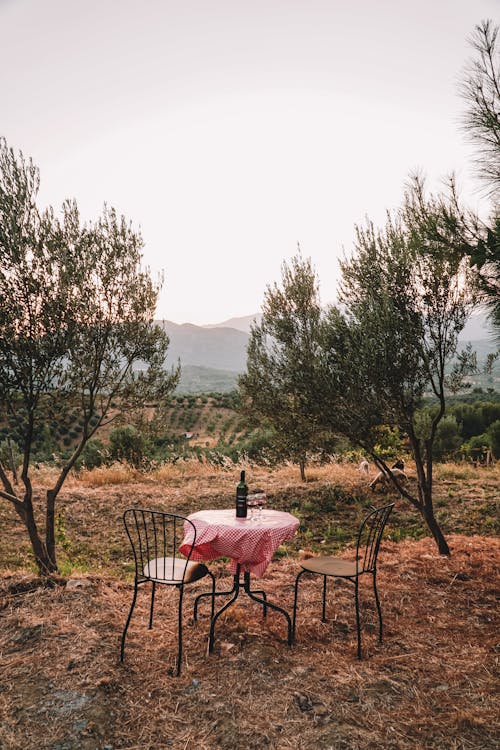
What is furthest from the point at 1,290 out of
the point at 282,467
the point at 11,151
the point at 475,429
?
the point at 475,429

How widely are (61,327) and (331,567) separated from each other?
12.8 feet

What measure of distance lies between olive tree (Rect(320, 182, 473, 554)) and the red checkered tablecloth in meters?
2.69

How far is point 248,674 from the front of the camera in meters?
3.85

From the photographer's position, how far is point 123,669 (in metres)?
3.96

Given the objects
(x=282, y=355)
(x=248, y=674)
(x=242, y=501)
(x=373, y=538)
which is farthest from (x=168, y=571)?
(x=282, y=355)

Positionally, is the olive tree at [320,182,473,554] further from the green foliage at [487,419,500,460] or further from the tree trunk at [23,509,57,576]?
the green foliage at [487,419,500,460]

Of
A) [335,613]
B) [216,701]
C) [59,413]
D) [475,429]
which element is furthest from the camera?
[475,429]

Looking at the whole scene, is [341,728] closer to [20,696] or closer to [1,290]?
[20,696]

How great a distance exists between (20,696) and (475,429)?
63.5 ft

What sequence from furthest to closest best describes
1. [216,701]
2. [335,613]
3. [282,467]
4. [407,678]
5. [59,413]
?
[282,467], [59,413], [335,613], [407,678], [216,701]

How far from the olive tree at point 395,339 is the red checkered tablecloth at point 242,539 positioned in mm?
2687

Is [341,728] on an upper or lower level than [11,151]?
lower

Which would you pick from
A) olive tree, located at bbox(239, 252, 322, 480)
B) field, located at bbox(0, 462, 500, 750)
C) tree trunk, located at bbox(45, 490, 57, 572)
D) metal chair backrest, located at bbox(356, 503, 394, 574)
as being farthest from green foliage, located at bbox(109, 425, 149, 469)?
metal chair backrest, located at bbox(356, 503, 394, 574)

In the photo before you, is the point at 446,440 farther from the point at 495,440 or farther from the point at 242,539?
the point at 242,539
